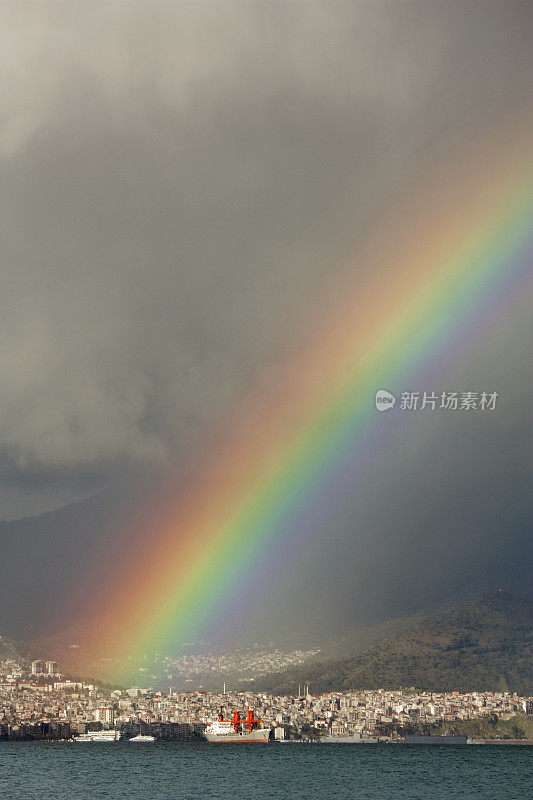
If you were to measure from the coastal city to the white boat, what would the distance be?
566mm

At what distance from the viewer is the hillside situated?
337ft

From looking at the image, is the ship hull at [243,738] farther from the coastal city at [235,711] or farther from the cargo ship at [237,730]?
the coastal city at [235,711]

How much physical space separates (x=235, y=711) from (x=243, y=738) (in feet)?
23.8

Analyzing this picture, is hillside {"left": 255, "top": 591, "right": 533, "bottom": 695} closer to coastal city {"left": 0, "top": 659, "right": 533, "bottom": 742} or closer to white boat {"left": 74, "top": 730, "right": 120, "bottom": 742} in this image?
coastal city {"left": 0, "top": 659, "right": 533, "bottom": 742}

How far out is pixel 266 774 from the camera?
156 feet

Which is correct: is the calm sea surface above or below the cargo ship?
below

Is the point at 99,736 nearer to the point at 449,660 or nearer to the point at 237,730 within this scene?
the point at 237,730

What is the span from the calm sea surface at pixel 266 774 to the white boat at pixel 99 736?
53.8ft

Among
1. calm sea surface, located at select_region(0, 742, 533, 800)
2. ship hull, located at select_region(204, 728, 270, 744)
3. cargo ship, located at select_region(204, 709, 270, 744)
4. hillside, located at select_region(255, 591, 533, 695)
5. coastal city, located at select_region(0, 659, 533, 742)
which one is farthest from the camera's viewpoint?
hillside, located at select_region(255, 591, 533, 695)

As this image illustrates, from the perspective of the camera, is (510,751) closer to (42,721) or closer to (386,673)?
(386,673)

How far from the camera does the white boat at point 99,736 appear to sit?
9206 cm

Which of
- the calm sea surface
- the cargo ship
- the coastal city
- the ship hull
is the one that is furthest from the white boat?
the calm sea surface

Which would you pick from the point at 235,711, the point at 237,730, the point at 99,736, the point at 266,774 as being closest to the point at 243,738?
the point at 237,730

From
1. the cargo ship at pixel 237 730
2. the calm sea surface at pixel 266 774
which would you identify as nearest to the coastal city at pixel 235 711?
the cargo ship at pixel 237 730
